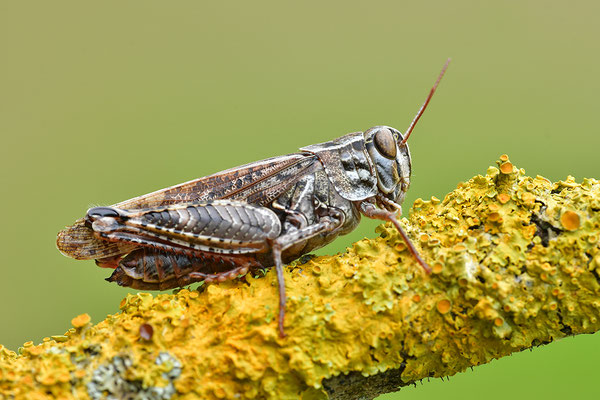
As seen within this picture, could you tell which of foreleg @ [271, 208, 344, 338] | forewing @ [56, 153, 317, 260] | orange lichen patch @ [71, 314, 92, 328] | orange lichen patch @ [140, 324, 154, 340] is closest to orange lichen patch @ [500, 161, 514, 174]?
foreleg @ [271, 208, 344, 338]

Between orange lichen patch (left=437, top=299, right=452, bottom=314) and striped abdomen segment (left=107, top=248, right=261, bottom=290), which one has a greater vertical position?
striped abdomen segment (left=107, top=248, right=261, bottom=290)

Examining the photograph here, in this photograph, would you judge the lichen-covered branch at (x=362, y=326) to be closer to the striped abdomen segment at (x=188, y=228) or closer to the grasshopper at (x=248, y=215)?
the grasshopper at (x=248, y=215)

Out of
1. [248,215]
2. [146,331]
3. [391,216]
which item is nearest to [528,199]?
[391,216]

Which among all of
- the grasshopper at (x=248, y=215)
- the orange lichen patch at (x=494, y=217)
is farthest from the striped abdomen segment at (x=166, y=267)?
the orange lichen patch at (x=494, y=217)

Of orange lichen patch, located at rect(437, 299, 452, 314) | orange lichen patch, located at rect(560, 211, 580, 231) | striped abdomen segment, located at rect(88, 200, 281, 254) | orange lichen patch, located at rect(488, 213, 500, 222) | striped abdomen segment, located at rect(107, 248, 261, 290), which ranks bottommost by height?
orange lichen patch, located at rect(437, 299, 452, 314)

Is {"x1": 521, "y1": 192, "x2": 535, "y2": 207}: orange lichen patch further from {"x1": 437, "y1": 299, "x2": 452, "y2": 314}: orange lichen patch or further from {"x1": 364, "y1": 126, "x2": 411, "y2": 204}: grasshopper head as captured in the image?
{"x1": 364, "y1": 126, "x2": 411, "y2": 204}: grasshopper head

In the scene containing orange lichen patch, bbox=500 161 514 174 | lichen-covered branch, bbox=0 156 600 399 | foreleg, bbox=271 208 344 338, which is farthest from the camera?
orange lichen patch, bbox=500 161 514 174

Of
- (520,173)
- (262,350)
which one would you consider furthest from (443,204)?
(262,350)
